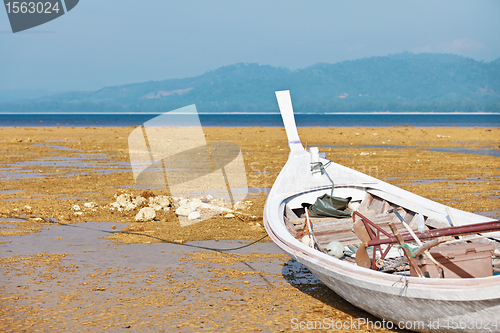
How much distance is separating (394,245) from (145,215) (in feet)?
16.4

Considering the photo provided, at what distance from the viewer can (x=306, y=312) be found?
17.4ft

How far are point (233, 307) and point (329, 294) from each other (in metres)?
1.25

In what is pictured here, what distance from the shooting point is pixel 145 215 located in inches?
358

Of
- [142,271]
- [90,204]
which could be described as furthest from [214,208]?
[142,271]

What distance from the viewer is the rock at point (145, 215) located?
9.08 m

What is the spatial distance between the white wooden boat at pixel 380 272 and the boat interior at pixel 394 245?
0.07 ft

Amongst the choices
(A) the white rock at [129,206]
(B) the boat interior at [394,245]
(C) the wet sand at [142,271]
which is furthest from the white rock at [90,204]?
(B) the boat interior at [394,245]

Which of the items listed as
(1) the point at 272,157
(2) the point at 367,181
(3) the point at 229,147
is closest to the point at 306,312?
(2) the point at 367,181

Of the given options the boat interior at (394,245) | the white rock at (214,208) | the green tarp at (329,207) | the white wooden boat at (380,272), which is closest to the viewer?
the white wooden boat at (380,272)

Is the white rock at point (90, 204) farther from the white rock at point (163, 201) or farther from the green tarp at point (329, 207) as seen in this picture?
the green tarp at point (329, 207)

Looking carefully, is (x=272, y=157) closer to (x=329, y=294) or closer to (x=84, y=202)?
(x=84, y=202)

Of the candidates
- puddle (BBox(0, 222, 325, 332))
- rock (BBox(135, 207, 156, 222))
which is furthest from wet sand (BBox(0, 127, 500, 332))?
rock (BBox(135, 207, 156, 222))

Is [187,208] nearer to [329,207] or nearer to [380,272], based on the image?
[329,207]

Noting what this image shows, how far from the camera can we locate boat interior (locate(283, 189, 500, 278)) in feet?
14.4
